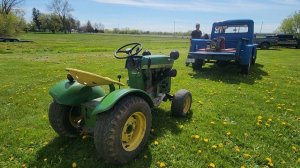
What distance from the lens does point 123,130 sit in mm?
3316

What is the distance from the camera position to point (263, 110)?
5.67 m

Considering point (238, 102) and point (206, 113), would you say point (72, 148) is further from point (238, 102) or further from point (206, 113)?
point (238, 102)

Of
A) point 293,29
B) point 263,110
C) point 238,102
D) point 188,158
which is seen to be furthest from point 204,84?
point 293,29

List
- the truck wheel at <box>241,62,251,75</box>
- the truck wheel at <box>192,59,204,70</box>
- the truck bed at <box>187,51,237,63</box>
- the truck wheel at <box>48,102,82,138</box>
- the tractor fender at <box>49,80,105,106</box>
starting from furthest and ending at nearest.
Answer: the truck wheel at <box>192,59,204,70</box>
the truck wheel at <box>241,62,251,75</box>
the truck bed at <box>187,51,237,63</box>
the truck wheel at <box>48,102,82,138</box>
the tractor fender at <box>49,80,105,106</box>

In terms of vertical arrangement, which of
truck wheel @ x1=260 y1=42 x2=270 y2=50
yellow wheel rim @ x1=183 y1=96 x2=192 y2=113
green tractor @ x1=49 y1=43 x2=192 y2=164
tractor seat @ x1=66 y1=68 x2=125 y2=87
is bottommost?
truck wheel @ x1=260 y1=42 x2=270 y2=50

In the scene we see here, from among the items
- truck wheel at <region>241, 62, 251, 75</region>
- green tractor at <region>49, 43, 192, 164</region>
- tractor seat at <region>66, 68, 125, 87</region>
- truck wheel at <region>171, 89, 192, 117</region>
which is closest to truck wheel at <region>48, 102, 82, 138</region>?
green tractor at <region>49, 43, 192, 164</region>

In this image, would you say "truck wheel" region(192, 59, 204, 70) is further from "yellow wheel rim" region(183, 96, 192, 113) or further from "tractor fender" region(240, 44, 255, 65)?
"yellow wheel rim" region(183, 96, 192, 113)

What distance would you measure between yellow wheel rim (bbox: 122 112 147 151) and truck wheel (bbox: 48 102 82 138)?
83cm

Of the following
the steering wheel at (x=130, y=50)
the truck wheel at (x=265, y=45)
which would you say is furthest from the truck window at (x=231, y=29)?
the truck wheel at (x=265, y=45)

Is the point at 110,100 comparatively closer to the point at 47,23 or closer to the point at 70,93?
the point at 70,93

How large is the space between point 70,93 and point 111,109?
0.82 meters

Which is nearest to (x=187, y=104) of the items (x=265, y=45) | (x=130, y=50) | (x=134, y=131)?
(x=130, y=50)

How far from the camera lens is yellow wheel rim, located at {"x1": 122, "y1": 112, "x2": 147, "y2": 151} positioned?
11.4 feet

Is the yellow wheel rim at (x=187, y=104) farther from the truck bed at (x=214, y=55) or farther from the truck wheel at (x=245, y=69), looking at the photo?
the truck wheel at (x=245, y=69)
